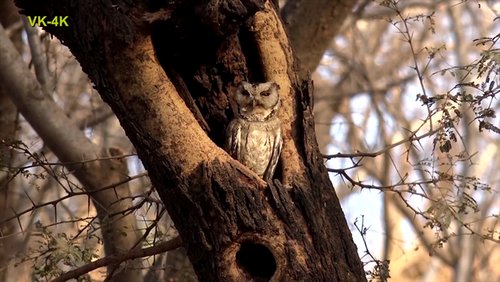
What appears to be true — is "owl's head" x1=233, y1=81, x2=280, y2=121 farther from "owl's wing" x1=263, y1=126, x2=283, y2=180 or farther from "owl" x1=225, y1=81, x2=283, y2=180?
"owl's wing" x1=263, y1=126, x2=283, y2=180

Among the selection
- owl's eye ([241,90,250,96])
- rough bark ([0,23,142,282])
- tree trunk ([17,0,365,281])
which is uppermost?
rough bark ([0,23,142,282])

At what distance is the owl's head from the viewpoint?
3467mm

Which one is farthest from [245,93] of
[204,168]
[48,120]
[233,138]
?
[48,120]

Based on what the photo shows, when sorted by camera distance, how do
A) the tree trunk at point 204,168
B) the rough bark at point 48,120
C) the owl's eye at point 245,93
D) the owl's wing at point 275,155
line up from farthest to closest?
the rough bark at point 48,120, the owl's eye at point 245,93, the owl's wing at point 275,155, the tree trunk at point 204,168

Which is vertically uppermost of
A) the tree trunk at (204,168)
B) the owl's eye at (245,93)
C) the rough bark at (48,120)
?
the rough bark at (48,120)

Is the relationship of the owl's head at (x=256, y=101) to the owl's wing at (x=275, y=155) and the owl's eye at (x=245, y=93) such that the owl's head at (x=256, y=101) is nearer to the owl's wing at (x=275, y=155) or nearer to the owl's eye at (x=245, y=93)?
the owl's eye at (x=245, y=93)

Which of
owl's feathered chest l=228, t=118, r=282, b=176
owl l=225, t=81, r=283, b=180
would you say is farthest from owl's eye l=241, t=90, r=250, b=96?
owl's feathered chest l=228, t=118, r=282, b=176

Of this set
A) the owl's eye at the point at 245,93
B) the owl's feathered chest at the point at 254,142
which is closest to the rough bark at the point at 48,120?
the owl's feathered chest at the point at 254,142

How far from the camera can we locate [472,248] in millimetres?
11039

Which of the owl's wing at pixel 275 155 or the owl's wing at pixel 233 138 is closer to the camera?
the owl's wing at pixel 275 155

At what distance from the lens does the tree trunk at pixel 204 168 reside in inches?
120

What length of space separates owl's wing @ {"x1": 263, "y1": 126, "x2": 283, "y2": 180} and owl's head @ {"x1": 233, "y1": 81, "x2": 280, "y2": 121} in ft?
0.41

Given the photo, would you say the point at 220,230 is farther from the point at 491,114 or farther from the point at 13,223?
the point at 13,223

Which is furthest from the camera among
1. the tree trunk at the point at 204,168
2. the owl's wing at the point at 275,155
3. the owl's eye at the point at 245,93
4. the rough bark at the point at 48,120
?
the rough bark at the point at 48,120
